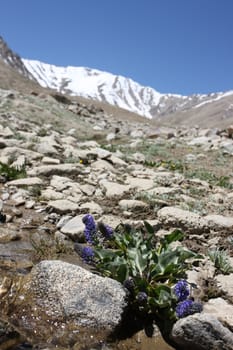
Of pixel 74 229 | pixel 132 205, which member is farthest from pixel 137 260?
pixel 132 205

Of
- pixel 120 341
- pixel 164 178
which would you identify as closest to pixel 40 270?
pixel 120 341

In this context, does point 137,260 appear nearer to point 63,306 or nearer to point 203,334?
point 63,306

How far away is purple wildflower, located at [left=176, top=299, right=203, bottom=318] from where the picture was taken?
389 cm

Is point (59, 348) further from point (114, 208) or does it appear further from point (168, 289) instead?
point (114, 208)

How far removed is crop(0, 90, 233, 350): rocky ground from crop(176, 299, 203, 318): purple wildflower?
0.40ft

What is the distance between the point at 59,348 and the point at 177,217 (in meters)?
3.66

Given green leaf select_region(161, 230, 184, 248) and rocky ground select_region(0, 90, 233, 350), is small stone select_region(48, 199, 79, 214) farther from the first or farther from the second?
green leaf select_region(161, 230, 184, 248)

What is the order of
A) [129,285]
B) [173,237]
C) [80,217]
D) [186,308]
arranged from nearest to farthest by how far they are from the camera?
[186,308] → [129,285] → [173,237] → [80,217]

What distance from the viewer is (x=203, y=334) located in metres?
3.67

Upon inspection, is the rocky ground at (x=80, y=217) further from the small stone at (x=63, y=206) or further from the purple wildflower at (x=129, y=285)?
the purple wildflower at (x=129, y=285)

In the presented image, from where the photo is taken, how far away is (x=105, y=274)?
4.59 metres

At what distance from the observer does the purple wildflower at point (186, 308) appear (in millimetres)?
3895

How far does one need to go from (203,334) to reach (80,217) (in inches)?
130

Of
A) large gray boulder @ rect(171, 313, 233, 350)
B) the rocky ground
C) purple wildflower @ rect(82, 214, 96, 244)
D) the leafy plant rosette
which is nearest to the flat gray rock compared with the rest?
the rocky ground
